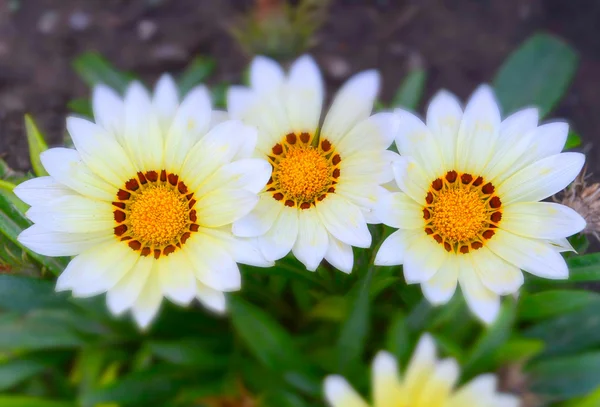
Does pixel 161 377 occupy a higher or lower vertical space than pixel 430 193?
lower

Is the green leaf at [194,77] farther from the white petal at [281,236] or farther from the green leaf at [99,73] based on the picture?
the white petal at [281,236]

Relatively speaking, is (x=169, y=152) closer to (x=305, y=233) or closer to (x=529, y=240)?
(x=305, y=233)

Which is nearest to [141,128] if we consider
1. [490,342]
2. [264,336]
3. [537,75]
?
[264,336]

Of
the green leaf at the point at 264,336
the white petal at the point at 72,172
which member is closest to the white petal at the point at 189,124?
the white petal at the point at 72,172

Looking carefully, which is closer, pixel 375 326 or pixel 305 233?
pixel 305 233

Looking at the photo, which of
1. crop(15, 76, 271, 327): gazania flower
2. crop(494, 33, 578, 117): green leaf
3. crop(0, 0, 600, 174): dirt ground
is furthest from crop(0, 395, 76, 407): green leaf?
crop(494, 33, 578, 117): green leaf

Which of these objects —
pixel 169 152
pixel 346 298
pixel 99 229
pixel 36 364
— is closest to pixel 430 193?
pixel 346 298
